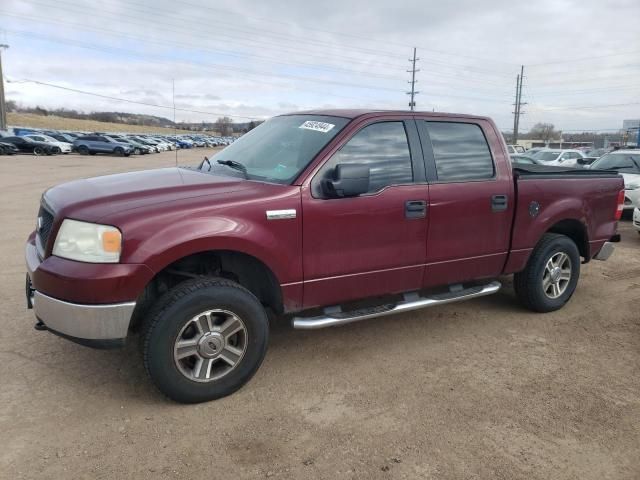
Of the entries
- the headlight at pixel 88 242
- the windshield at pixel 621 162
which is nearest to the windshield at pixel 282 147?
the headlight at pixel 88 242

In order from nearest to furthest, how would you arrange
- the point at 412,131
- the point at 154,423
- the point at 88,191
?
the point at 154,423
the point at 88,191
the point at 412,131

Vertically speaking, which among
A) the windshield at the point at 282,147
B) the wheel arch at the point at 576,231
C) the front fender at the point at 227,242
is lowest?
the wheel arch at the point at 576,231

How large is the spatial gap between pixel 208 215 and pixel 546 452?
7.86 ft

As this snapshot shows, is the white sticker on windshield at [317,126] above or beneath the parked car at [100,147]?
above

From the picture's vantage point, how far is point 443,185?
4.12m

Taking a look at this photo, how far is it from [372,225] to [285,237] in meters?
0.69

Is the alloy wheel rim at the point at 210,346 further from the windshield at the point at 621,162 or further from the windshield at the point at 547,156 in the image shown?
the windshield at the point at 547,156

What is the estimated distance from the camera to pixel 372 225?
375 cm

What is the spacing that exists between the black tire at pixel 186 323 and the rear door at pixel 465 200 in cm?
154

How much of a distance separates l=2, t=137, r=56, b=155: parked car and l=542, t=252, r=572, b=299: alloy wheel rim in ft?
132

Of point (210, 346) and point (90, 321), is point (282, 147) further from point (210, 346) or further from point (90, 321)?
point (90, 321)

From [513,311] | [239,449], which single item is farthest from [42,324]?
[513,311]

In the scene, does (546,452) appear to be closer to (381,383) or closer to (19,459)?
(381,383)

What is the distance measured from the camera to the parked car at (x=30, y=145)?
37344 mm
